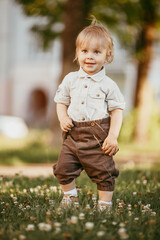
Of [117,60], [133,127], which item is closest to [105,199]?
[133,127]

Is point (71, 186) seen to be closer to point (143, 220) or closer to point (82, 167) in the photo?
point (82, 167)

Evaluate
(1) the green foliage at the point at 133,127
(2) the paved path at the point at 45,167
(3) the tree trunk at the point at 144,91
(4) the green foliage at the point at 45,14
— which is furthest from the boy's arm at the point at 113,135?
(1) the green foliage at the point at 133,127

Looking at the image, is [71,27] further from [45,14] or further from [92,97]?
[92,97]

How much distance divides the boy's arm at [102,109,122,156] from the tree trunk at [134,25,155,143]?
40.4ft

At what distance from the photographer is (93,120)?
3623mm

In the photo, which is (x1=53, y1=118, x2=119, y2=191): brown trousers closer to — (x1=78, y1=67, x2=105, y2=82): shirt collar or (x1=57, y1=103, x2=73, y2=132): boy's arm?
(x1=57, y1=103, x2=73, y2=132): boy's arm

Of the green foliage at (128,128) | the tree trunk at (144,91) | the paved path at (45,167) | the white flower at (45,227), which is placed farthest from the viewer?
the green foliage at (128,128)

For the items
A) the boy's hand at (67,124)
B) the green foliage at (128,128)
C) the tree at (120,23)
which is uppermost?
the tree at (120,23)

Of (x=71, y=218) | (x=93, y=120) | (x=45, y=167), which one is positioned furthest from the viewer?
(x=45, y=167)

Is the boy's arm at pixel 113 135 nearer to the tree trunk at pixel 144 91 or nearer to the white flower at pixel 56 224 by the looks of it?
the white flower at pixel 56 224

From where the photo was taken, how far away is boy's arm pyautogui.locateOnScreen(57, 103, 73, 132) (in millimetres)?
3639

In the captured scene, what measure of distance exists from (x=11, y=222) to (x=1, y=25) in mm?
35087

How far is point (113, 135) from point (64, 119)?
49 centimetres

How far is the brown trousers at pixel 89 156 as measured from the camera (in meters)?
3.59
